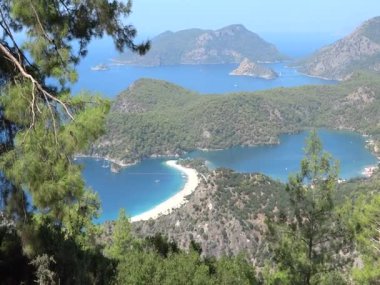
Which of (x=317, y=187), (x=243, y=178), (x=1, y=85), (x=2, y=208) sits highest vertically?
(x=1, y=85)

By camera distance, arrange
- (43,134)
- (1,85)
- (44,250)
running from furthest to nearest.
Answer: (44,250) → (1,85) → (43,134)

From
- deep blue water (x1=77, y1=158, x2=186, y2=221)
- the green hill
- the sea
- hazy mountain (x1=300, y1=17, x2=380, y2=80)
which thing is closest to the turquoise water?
hazy mountain (x1=300, y1=17, x2=380, y2=80)

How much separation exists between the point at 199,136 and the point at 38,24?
274ft

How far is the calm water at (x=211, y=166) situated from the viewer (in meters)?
63.0

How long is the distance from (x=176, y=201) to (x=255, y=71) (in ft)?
394

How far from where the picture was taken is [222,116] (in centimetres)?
9212

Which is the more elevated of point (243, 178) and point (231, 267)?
point (231, 267)

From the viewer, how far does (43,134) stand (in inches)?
154

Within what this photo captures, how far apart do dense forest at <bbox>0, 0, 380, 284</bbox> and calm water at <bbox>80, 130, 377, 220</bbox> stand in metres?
47.5

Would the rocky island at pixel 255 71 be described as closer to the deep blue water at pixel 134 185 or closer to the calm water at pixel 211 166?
the calm water at pixel 211 166

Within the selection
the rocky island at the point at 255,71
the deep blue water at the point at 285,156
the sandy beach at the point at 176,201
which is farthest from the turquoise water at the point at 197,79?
the sandy beach at the point at 176,201

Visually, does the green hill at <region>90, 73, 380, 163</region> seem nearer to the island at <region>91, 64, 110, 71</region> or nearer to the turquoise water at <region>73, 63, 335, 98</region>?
the turquoise water at <region>73, 63, 335, 98</region>

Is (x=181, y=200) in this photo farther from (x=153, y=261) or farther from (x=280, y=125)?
(x=153, y=261)

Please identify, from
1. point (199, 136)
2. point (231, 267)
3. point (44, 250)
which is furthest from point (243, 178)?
point (199, 136)
